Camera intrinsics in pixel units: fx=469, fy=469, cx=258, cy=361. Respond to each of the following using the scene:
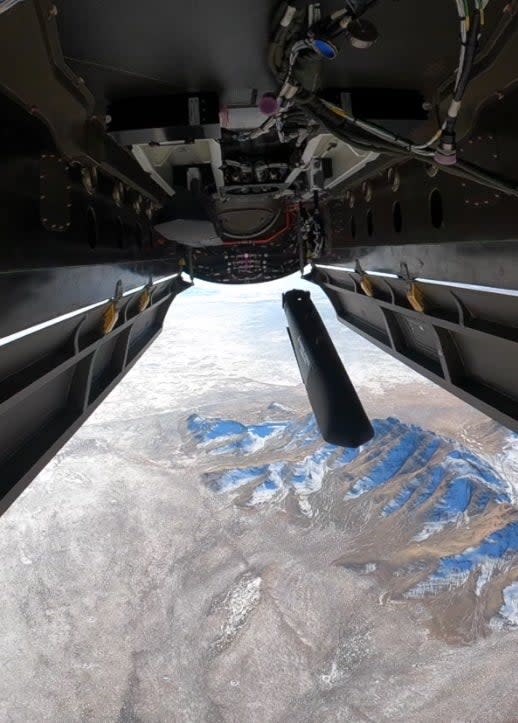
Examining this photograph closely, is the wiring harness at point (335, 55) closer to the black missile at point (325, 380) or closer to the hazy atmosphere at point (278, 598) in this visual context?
the black missile at point (325, 380)

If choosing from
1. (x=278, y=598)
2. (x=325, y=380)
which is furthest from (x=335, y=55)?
(x=278, y=598)

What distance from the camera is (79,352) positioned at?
1.71 meters

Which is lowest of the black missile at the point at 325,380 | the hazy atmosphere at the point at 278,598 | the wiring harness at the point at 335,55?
the hazy atmosphere at the point at 278,598

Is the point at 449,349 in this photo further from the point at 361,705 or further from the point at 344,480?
the point at 344,480

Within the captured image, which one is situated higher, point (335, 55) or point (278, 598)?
point (335, 55)

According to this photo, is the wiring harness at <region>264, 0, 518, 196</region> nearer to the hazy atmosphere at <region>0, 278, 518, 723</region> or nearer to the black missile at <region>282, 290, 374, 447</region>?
the black missile at <region>282, 290, 374, 447</region>

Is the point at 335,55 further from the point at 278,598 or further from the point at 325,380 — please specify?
the point at 278,598

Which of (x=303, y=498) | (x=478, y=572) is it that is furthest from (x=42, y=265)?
(x=303, y=498)

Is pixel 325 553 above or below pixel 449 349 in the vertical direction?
below

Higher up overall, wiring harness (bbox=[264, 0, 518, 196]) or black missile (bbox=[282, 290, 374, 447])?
wiring harness (bbox=[264, 0, 518, 196])

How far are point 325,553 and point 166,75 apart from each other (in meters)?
6.39

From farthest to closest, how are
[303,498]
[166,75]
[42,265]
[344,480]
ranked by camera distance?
[344,480] < [303,498] < [166,75] < [42,265]

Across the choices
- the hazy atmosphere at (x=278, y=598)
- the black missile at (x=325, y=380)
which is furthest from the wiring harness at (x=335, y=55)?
the hazy atmosphere at (x=278, y=598)

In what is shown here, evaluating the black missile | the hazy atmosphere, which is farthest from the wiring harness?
the hazy atmosphere
